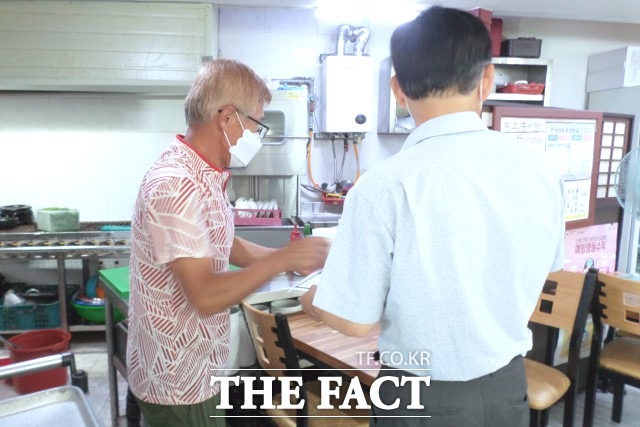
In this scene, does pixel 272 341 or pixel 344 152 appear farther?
pixel 344 152

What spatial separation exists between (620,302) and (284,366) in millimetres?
1443

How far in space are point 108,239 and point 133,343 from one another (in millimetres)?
2298

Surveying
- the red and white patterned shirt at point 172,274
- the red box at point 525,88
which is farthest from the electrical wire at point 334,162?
the red and white patterned shirt at point 172,274

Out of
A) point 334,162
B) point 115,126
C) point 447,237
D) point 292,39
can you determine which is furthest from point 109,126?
point 447,237

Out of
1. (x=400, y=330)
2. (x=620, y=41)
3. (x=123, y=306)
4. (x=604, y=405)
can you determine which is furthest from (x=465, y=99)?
(x=620, y=41)

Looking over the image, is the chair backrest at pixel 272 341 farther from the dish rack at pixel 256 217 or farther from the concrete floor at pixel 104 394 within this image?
the dish rack at pixel 256 217

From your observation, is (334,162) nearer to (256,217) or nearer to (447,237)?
(256,217)

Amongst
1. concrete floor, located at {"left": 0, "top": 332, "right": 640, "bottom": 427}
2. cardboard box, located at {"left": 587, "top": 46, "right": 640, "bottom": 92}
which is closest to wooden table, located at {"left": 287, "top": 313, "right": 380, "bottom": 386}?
concrete floor, located at {"left": 0, "top": 332, "right": 640, "bottom": 427}

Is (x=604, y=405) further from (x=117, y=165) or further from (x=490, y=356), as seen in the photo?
(x=117, y=165)

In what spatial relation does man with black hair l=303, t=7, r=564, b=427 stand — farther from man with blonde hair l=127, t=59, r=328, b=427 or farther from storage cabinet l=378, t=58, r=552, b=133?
storage cabinet l=378, t=58, r=552, b=133

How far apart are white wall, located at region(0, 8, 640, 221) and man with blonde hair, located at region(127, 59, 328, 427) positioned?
2.77 meters

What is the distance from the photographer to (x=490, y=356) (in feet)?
2.74

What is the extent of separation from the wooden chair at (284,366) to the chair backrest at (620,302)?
3.87 feet

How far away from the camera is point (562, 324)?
6.18 feet
